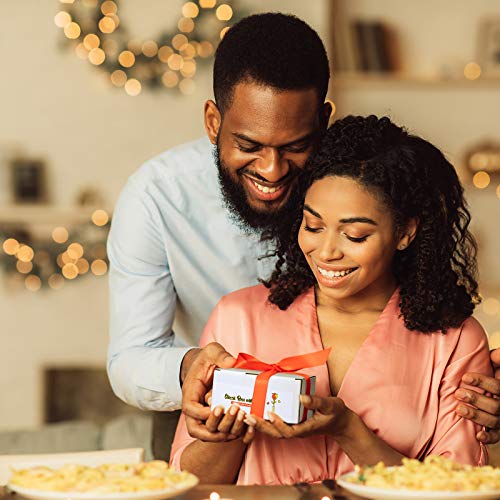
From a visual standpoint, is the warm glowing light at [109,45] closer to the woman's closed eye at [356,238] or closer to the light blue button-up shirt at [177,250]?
the light blue button-up shirt at [177,250]

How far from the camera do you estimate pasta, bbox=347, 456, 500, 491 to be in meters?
1.35

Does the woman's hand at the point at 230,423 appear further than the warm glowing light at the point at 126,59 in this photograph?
No

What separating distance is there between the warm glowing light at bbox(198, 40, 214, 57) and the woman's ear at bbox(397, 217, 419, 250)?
116 inches

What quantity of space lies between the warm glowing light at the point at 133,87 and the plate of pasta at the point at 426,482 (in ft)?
11.6

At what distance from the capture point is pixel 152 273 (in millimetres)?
2412

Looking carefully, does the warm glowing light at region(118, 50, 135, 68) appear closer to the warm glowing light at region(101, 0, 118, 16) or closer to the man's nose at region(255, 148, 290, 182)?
the warm glowing light at region(101, 0, 118, 16)

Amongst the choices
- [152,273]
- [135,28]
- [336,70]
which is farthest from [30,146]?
[152,273]

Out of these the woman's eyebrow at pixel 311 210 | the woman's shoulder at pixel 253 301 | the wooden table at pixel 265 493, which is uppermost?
the woman's eyebrow at pixel 311 210

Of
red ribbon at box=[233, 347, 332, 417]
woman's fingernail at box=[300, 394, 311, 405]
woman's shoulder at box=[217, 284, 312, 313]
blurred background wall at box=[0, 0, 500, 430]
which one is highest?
blurred background wall at box=[0, 0, 500, 430]

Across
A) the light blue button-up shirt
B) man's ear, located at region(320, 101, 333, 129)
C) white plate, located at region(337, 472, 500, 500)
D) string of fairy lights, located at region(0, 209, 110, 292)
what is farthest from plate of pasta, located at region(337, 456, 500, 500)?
string of fairy lights, located at region(0, 209, 110, 292)

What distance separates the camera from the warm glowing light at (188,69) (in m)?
4.72

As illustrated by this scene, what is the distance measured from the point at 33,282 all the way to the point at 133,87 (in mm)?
A: 1044

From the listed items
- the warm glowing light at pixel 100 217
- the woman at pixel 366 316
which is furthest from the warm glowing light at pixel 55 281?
the woman at pixel 366 316

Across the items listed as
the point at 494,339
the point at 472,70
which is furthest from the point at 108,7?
the point at 494,339
